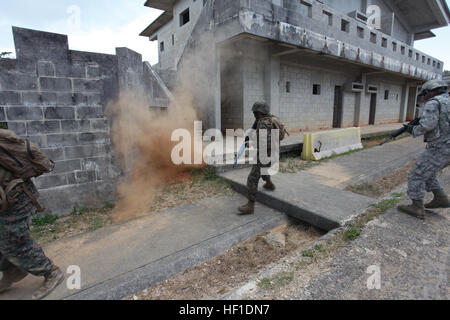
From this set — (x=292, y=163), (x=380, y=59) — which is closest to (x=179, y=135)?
(x=292, y=163)

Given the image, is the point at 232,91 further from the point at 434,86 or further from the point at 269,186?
the point at 434,86

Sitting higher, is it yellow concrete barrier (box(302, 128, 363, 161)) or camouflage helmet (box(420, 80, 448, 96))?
camouflage helmet (box(420, 80, 448, 96))

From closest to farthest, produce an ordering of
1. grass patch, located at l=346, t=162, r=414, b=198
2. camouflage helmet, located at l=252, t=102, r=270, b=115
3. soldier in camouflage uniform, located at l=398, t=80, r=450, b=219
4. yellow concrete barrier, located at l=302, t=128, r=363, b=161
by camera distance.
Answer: soldier in camouflage uniform, located at l=398, t=80, r=450, b=219, camouflage helmet, located at l=252, t=102, r=270, b=115, grass patch, located at l=346, t=162, r=414, b=198, yellow concrete barrier, located at l=302, t=128, r=363, b=161

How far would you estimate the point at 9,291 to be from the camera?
210 cm

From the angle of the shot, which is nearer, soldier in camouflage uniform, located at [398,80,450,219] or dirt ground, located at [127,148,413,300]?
dirt ground, located at [127,148,413,300]

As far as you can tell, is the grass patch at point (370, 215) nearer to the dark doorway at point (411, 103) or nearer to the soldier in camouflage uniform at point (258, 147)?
the soldier in camouflage uniform at point (258, 147)

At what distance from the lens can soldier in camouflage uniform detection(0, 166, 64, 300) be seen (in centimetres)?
191

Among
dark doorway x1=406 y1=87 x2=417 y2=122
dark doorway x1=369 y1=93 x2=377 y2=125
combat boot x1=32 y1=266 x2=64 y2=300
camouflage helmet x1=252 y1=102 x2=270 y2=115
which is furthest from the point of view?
dark doorway x1=406 y1=87 x2=417 y2=122

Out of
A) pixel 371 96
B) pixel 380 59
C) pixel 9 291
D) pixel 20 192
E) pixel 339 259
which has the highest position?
pixel 380 59

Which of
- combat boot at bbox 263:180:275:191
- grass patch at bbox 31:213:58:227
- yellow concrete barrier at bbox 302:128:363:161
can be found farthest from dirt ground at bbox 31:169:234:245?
yellow concrete barrier at bbox 302:128:363:161

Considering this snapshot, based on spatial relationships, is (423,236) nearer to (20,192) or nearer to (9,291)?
(20,192)

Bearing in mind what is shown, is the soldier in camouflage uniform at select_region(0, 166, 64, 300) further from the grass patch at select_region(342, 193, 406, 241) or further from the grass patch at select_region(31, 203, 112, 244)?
the grass patch at select_region(342, 193, 406, 241)

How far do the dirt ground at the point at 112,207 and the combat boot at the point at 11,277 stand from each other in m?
0.92

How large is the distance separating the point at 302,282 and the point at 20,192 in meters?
2.55
